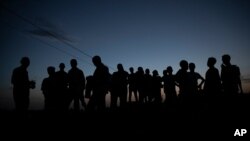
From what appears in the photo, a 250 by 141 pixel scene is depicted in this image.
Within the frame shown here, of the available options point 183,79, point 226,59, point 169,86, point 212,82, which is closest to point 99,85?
point 183,79

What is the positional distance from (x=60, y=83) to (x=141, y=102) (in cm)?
491

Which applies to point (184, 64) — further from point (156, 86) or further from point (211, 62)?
point (156, 86)

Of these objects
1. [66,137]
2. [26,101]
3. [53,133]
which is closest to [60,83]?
[26,101]

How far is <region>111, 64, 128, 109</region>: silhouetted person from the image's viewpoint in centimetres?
975

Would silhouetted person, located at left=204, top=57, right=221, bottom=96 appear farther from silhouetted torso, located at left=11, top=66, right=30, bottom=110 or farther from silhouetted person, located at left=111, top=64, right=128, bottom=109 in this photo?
silhouetted torso, located at left=11, top=66, right=30, bottom=110

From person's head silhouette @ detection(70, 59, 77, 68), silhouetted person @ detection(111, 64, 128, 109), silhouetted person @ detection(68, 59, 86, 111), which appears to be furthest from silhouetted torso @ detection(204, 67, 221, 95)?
person's head silhouette @ detection(70, 59, 77, 68)

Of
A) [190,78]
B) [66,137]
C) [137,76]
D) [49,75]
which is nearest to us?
[66,137]

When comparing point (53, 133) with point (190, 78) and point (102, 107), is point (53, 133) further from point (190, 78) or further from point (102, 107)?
point (190, 78)

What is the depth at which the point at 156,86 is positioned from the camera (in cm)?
1222

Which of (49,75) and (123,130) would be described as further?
(49,75)

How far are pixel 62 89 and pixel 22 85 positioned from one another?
1599 millimetres

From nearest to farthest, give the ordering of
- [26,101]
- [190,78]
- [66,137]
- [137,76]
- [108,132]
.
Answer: [66,137] < [108,132] < [26,101] < [190,78] < [137,76]

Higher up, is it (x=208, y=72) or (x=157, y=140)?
(x=208, y=72)

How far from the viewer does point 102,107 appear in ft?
24.9
